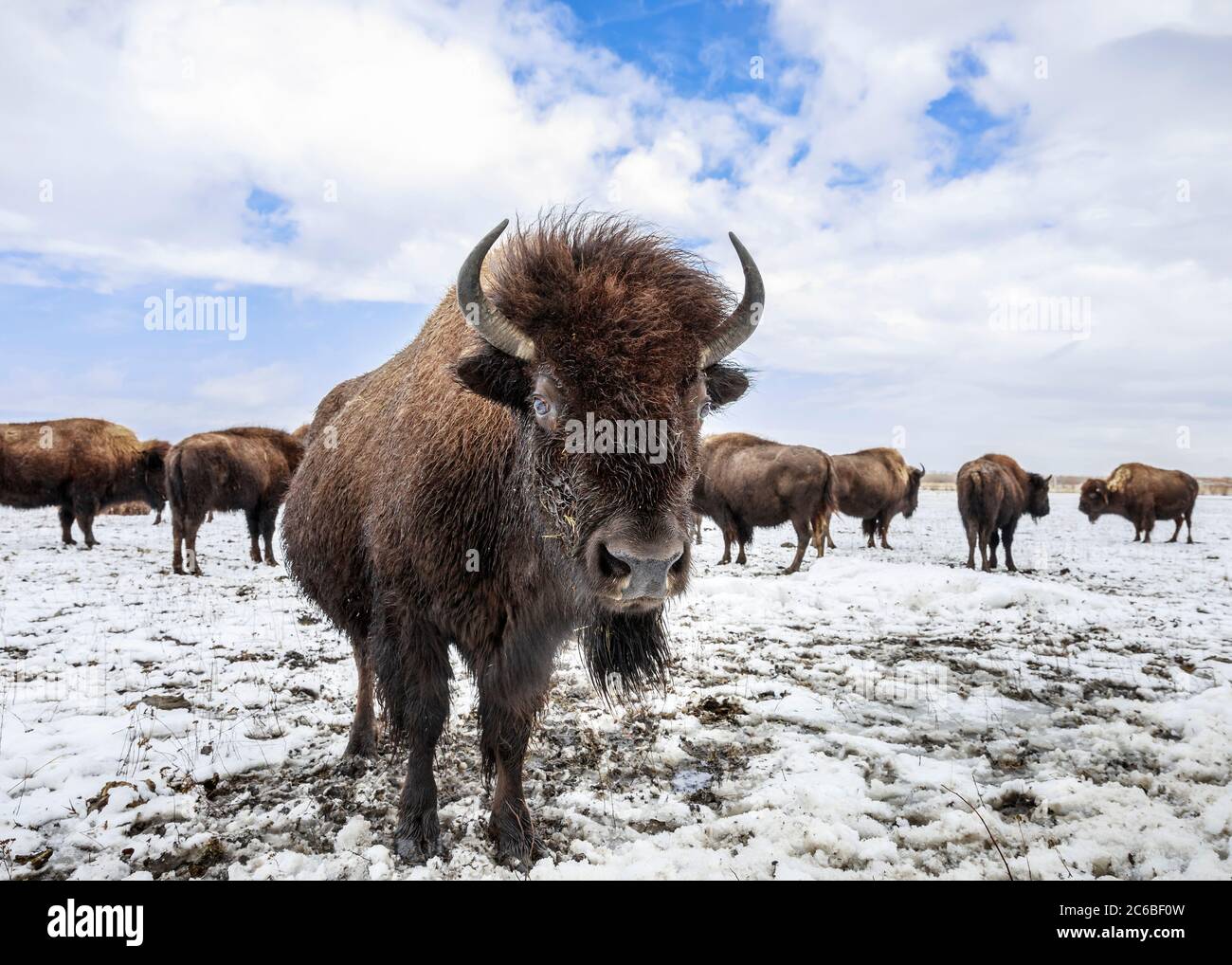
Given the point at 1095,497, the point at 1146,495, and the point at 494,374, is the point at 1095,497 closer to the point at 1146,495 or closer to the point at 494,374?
the point at 1146,495

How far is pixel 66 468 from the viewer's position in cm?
1545

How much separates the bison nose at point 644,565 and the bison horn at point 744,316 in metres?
1.00

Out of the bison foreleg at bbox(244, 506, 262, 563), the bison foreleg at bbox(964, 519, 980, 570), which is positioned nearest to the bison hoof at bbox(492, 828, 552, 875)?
the bison foreleg at bbox(244, 506, 262, 563)

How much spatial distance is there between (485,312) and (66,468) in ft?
59.1

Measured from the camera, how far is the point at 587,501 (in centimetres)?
244

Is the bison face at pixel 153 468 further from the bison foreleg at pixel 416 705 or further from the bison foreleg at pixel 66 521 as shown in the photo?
the bison foreleg at pixel 416 705

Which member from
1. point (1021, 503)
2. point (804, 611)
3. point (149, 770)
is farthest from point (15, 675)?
point (1021, 503)

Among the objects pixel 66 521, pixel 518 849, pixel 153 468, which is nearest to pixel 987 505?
pixel 518 849

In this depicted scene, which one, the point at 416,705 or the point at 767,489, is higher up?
the point at 767,489

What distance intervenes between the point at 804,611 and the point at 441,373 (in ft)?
21.7

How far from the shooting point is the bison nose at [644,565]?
2.21 m

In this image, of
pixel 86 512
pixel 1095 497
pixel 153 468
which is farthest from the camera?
pixel 1095 497

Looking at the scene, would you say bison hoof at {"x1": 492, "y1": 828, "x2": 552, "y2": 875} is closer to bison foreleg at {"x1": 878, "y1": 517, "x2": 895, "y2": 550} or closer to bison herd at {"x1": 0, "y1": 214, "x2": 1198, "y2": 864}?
bison herd at {"x1": 0, "y1": 214, "x2": 1198, "y2": 864}
